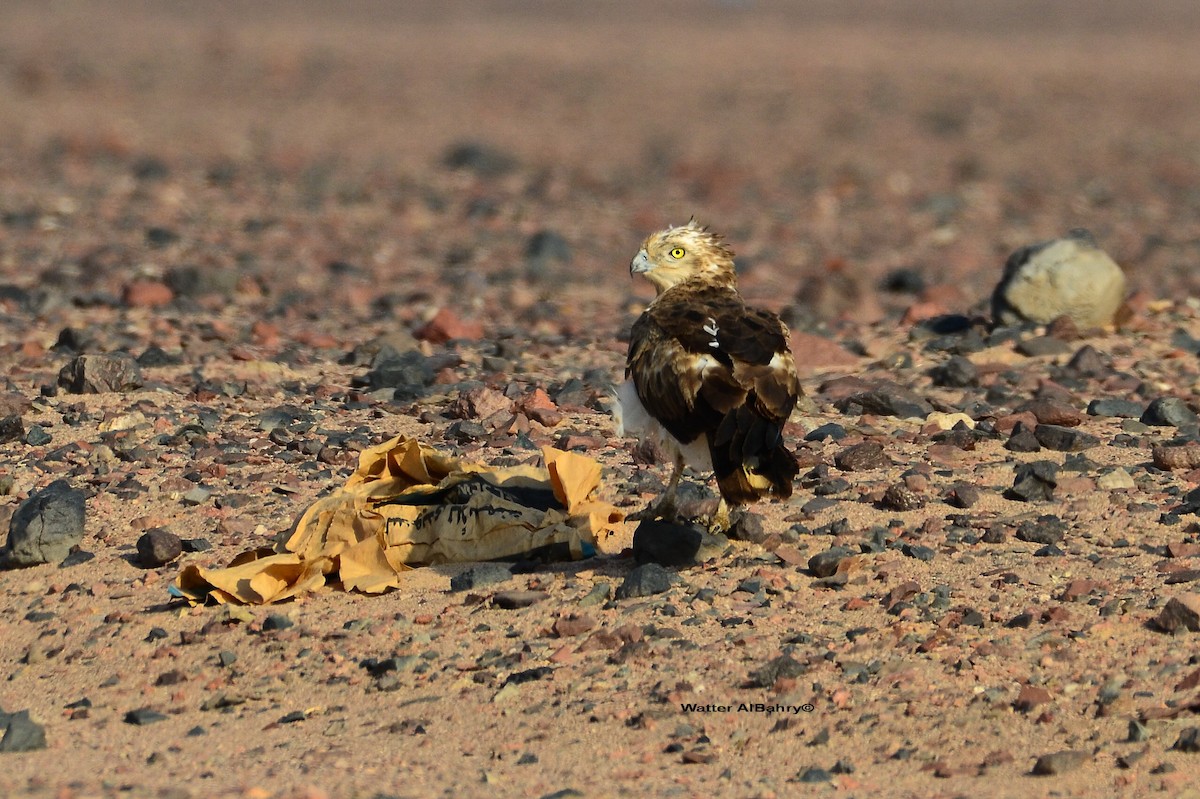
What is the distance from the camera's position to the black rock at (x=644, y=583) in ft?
20.7

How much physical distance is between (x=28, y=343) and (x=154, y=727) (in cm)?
525

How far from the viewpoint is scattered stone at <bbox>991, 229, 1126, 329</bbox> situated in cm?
1048

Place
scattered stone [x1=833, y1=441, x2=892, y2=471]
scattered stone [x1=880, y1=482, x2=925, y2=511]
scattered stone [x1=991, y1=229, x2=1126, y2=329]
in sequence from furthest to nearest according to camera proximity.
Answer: scattered stone [x1=991, y1=229, x2=1126, y2=329] → scattered stone [x1=833, y1=441, x2=892, y2=471] → scattered stone [x1=880, y1=482, x2=925, y2=511]

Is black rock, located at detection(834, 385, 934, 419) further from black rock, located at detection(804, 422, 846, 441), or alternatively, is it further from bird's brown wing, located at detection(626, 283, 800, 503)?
bird's brown wing, located at detection(626, 283, 800, 503)

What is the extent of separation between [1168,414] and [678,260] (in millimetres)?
2622

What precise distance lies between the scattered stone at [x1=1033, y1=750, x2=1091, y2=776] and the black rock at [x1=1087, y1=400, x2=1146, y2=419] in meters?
3.91

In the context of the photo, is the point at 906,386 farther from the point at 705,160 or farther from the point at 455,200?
the point at 705,160

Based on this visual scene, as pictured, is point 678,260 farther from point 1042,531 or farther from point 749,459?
point 1042,531

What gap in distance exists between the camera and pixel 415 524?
267 inches

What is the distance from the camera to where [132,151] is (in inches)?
846

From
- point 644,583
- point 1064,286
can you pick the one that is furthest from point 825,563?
point 1064,286

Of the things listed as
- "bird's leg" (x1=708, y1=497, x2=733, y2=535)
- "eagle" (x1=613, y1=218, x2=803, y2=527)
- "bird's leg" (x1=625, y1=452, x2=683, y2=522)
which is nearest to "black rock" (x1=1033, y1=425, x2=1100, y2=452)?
"eagle" (x1=613, y1=218, x2=803, y2=527)

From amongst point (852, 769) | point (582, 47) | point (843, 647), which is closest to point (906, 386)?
point (843, 647)

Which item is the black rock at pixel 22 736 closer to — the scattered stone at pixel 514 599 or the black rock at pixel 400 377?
the scattered stone at pixel 514 599
